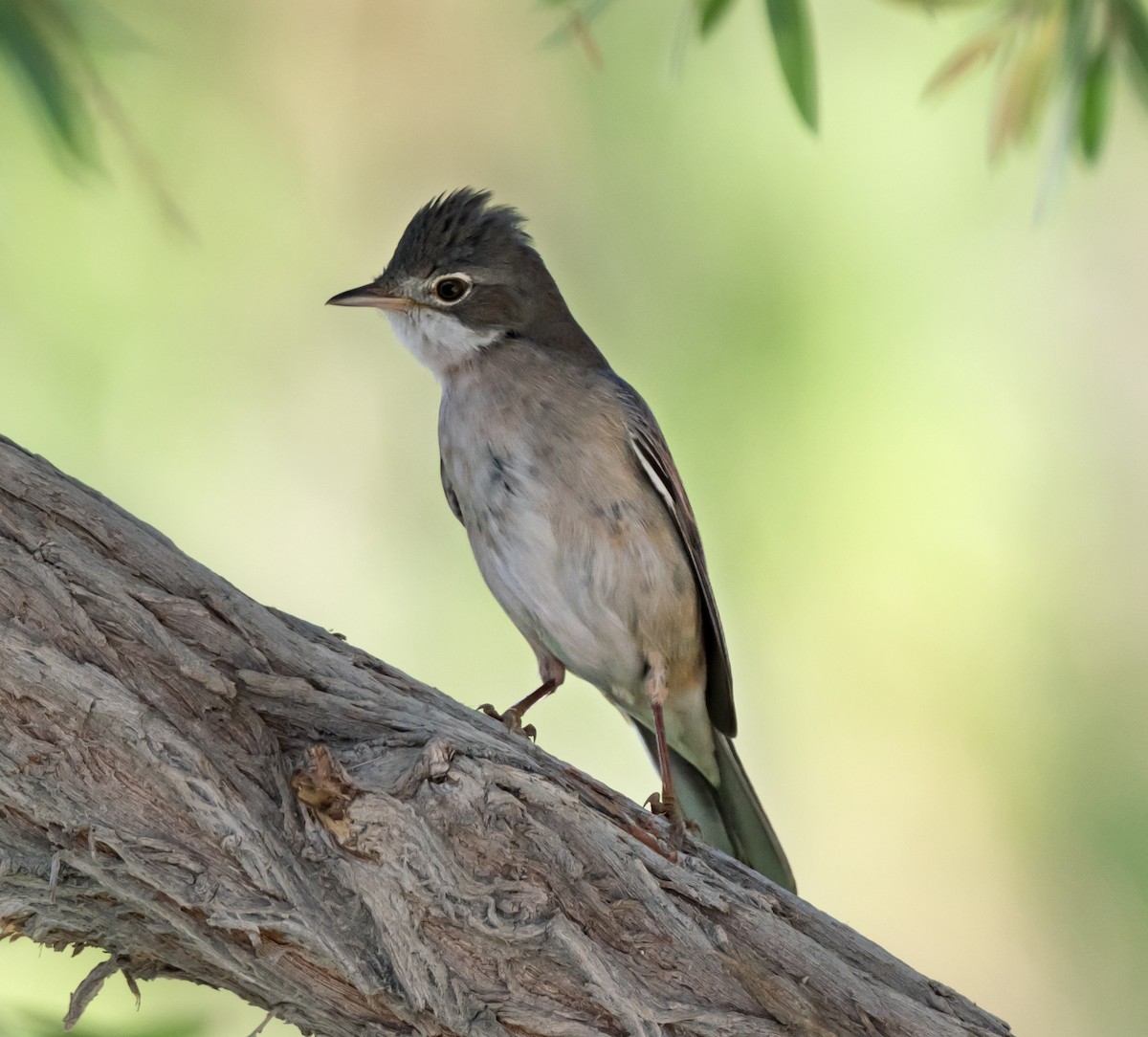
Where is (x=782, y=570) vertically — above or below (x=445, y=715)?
above

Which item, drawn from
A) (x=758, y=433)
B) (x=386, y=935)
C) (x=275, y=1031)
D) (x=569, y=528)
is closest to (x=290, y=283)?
(x=758, y=433)

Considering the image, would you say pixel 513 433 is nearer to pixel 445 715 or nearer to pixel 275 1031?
pixel 445 715

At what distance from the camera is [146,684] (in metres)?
2.56

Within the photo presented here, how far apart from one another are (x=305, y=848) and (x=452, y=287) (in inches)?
76.9

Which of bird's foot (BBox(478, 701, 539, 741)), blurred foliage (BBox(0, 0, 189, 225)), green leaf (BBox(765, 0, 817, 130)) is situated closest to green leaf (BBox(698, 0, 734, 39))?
green leaf (BBox(765, 0, 817, 130))

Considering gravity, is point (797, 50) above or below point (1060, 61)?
below

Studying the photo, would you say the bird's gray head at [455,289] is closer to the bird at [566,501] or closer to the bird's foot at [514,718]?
the bird at [566,501]

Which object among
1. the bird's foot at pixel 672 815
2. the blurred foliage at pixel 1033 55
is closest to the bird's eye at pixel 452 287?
the blurred foliage at pixel 1033 55

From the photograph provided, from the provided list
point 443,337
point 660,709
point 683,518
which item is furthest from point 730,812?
point 443,337

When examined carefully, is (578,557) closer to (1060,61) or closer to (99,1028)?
(99,1028)

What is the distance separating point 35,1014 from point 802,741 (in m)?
3.36

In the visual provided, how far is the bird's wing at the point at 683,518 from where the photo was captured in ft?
12.6

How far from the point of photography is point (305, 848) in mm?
2525

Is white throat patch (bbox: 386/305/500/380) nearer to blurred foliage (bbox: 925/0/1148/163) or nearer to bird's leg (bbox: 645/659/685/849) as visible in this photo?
bird's leg (bbox: 645/659/685/849)
